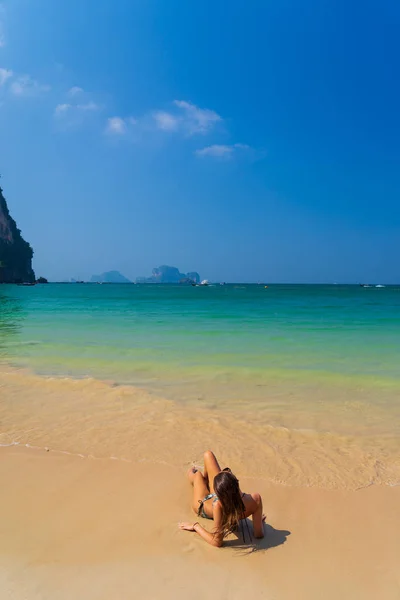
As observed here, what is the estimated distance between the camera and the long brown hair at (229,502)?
3.52m

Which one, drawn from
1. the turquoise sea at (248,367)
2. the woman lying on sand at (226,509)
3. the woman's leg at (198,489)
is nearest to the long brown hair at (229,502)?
the woman lying on sand at (226,509)

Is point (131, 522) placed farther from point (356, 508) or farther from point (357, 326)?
point (357, 326)

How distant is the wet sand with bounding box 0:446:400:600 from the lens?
298cm

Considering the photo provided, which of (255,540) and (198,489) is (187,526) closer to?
(198,489)

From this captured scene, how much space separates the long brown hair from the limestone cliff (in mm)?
141827

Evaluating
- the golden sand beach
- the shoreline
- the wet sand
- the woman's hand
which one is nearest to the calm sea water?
the shoreline

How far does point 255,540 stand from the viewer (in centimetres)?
365

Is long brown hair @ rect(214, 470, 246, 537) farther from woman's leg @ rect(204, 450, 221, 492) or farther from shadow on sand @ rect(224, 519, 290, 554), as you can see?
woman's leg @ rect(204, 450, 221, 492)

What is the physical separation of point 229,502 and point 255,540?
52 cm

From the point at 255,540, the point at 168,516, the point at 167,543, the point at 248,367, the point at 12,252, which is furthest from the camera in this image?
the point at 12,252

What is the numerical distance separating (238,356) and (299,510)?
8.62 metres

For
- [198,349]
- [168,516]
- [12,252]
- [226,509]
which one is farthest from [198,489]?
[12,252]

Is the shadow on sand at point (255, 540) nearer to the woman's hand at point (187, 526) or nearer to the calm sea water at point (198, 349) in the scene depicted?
the woman's hand at point (187, 526)

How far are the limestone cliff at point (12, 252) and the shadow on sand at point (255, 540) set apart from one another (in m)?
142
